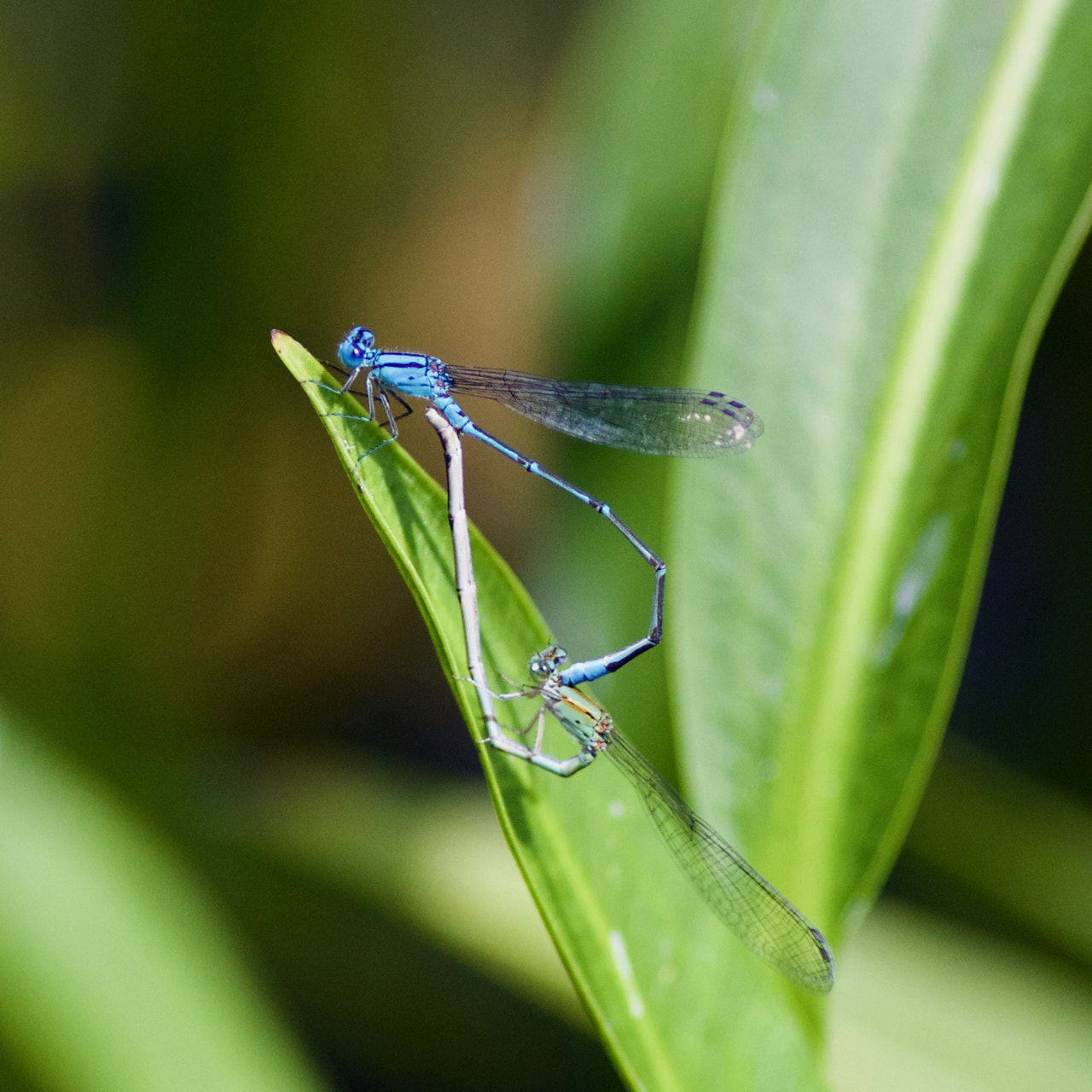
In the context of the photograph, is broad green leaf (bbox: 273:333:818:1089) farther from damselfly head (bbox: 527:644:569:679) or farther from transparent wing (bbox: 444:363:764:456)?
transparent wing (bbox: 444:363:764:456)

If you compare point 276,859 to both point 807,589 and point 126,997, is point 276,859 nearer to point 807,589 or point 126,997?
point 126,997

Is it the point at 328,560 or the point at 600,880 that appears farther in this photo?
the point at 328,560

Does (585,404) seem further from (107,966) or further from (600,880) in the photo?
(107,966)

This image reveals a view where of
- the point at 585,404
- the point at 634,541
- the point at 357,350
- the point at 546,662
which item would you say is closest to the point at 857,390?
the point at 634,541

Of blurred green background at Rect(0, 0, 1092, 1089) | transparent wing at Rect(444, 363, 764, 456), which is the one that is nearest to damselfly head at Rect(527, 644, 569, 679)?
transparent wing at Rect(444, 363, 764, 456)

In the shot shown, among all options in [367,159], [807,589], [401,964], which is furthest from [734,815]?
[367,159]

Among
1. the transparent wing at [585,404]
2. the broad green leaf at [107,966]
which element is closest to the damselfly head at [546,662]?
the transparent wing at [585,404]
